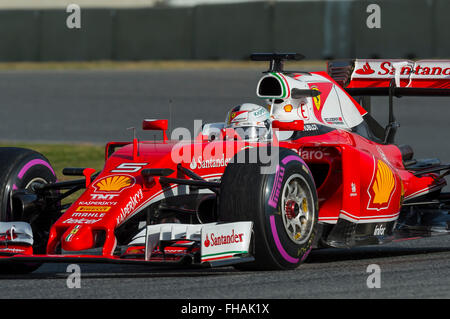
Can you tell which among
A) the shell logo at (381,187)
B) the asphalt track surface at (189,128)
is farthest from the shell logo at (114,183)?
the shell logo at (381,187)

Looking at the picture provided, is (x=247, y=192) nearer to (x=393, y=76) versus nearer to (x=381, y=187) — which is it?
(x=381, y=187)

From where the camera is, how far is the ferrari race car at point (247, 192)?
7.29m

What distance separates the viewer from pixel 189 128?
20.6m

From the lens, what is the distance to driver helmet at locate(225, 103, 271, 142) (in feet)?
28.6

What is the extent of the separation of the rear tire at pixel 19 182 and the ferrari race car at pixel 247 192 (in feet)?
0.03

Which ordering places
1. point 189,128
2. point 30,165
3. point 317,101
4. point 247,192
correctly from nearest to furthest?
point 247,192
point 30,165
point 317,101
point 189,128

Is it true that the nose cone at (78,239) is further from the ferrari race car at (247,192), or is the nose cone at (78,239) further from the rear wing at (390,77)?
the rear wing at (390,77)

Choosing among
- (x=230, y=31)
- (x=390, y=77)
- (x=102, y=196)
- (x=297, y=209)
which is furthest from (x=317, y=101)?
(x=230, y=31)

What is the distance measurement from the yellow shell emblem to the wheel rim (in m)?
0.99

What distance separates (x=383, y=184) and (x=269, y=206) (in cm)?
183

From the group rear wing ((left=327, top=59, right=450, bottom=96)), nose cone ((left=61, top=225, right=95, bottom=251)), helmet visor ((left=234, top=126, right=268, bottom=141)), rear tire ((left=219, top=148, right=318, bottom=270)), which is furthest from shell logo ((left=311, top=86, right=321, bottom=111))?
nose cone ((left=61, top=225, right=95, bottom=251))

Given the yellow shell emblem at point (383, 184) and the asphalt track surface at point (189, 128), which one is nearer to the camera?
the asphalt track surface at point (189, 128)

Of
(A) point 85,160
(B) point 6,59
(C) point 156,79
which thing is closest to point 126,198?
(A) point 85,160

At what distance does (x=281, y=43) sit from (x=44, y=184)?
2232cm
